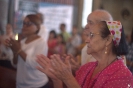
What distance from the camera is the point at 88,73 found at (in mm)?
1621

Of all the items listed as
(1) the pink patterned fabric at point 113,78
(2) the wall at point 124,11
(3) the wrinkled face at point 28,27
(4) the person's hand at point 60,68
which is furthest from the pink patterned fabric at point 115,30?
(2) the wall at point 124,11

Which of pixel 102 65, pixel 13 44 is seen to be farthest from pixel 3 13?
pixel 102 65

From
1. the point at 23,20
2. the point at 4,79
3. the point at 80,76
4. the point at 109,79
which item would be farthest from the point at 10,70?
the point at 109,79

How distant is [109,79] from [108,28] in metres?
0.28

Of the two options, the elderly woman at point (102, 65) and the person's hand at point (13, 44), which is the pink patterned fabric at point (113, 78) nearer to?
the elderly woman at point (102, 65)

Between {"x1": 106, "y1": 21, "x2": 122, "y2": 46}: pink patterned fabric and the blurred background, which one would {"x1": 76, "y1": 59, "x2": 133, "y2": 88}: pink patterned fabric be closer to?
{"x1": 106, "y1": 21, "x2": 122, "y2": 46}: pink patterned fabric

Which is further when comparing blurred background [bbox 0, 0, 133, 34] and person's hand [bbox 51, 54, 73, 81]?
blurred background [bbox 0, 0, 133, 34]

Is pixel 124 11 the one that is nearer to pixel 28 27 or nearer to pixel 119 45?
pixel 28 27

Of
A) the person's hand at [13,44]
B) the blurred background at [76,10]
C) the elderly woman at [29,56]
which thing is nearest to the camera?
the person's hand at [13,44]

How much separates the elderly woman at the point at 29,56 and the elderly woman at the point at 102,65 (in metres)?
0.53

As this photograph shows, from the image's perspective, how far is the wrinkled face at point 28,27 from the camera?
2.16 m

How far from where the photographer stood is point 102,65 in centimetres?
157

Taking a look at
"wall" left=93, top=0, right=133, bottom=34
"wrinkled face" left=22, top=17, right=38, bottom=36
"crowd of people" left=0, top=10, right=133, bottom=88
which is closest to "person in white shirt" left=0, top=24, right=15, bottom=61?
"crowd of people" left=0, top=10, right=133, bottom=88

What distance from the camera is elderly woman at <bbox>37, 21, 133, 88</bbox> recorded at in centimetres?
138
